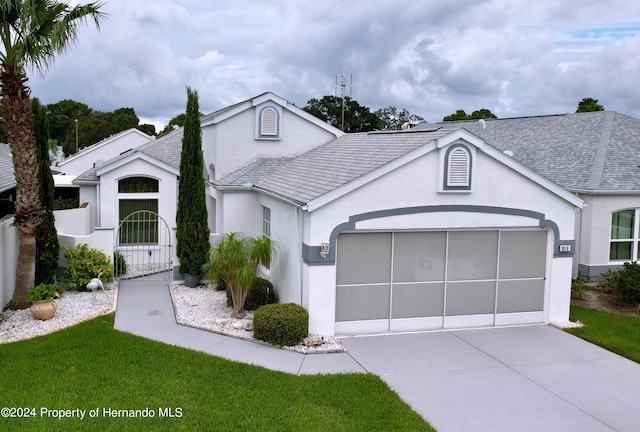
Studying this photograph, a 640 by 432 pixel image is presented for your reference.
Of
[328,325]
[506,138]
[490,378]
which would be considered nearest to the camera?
[490,378]

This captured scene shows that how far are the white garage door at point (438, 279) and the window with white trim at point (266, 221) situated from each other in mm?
4351

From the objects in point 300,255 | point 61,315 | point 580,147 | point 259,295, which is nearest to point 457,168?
point 300,255

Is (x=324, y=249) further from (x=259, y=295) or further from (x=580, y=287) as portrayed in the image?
(x=580, y=287)

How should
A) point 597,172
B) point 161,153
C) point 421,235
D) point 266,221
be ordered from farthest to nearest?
point 161,153 → point 597,172 → point 266,221 → point 421,235

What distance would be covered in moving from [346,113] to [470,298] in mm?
52644

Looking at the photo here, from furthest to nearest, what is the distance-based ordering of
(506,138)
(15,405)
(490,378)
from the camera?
(506,138) → (490,378) → (15,405)

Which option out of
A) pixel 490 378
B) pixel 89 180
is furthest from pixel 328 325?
pixel 89 180

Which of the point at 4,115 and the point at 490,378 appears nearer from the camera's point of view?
the point at 490,378

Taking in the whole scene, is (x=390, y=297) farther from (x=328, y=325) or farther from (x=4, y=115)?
(x=4, y=115)

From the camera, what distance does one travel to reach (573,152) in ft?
76.7

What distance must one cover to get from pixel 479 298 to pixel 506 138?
15.8 m

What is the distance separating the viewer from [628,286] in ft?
55.9

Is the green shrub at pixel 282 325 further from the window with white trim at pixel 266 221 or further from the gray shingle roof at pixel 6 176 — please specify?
the gray shingle roof at pixel 6 176

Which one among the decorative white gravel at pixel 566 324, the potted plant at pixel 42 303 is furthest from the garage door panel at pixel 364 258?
the potted plant at pixel 42 303
